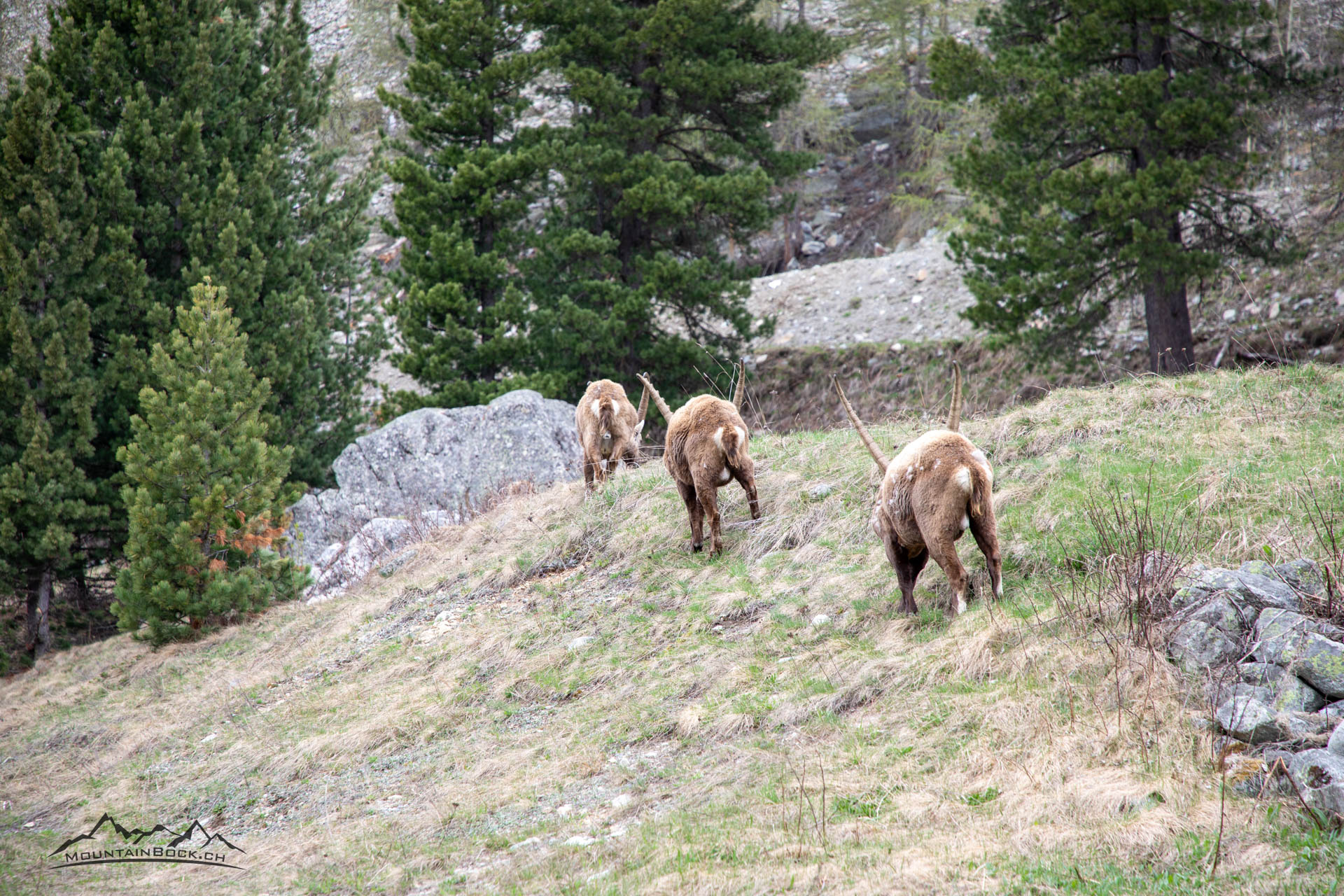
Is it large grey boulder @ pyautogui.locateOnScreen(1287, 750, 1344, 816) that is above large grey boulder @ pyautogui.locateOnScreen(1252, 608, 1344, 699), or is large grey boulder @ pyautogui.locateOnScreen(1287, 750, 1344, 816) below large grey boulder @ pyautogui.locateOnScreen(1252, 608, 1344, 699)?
below

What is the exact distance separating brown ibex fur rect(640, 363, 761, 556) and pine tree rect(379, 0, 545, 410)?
10754 mm

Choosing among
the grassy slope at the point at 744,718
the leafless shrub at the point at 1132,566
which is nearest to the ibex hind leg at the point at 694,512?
the grassy slope at the point at 744,718

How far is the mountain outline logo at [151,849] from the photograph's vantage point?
20.8 feet

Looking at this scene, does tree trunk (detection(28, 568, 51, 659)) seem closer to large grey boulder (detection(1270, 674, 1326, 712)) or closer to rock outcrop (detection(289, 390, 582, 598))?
rock outcrop (detection(289, 390, 582, 598))

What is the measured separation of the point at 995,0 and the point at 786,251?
10.1 meters

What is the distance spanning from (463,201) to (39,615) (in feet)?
35.7

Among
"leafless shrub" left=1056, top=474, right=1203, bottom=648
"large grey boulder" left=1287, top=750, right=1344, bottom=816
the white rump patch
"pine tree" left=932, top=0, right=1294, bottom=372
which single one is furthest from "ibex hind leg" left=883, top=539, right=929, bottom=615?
"pine tree" left=932, top=0, right=1294, bottom=372

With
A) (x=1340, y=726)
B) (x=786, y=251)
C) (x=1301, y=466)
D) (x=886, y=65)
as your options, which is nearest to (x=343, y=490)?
(x=1301, y=466)

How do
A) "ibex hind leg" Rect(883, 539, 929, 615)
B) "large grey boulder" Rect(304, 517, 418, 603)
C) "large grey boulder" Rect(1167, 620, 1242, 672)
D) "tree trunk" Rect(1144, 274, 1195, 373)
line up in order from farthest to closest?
1. "large grey boulder" Rect(304, 517, 418, 603)
2. "tree trunk" Rect(1144, 274, 1195, 373)
3. "ibex hind leg" Rect(883, 539, 929, 615)
4. "large grey boulder" Rect(1167, 620, 1242, 672)

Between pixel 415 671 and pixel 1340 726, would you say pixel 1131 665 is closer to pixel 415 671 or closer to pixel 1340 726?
pixel 1340 726

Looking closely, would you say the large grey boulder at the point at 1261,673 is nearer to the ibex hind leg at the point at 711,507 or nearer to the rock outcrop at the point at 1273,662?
the rock outcrop at the point at 1273,662

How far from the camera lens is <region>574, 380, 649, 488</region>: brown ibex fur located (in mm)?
11906

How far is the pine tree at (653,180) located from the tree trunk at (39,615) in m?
9.58

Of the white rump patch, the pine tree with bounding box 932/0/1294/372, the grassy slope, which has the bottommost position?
the grassy slope
